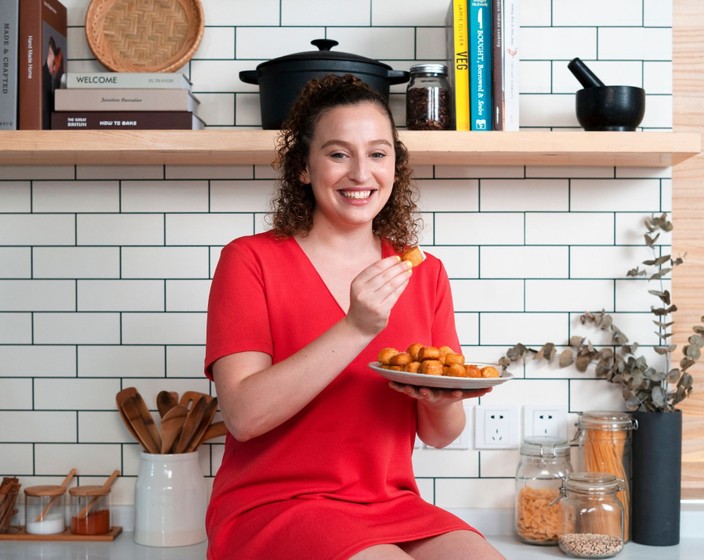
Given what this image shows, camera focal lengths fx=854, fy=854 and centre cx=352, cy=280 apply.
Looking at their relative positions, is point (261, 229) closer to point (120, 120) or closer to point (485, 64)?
point (120, 120)

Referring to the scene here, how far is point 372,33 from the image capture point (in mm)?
2148

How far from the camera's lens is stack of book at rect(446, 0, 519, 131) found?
1.91 metres

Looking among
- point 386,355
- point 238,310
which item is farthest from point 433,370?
point 238,310

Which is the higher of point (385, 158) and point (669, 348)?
point (385, 158)

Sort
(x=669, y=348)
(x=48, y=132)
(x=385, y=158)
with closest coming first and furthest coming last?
1. (x=385, y=158)
2. (x=48, y=132)
3. (x=669, y=348)

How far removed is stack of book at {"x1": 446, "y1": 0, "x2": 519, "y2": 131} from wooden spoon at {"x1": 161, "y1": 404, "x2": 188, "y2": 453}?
93 centimetres

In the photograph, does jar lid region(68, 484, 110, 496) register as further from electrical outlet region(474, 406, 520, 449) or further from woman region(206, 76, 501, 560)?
electrical outlet region(474, 406, 520, 449)

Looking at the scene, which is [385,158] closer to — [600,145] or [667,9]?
[600,145]

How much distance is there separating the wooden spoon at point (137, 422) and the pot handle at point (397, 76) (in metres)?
0.98

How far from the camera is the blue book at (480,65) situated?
1.92 m

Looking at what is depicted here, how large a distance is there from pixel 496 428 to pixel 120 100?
1.21m

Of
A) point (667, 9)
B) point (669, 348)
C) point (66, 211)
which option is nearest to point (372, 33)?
point (667, 9)

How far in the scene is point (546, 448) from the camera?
2.03 meters

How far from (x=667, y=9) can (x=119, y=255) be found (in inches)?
59.6
